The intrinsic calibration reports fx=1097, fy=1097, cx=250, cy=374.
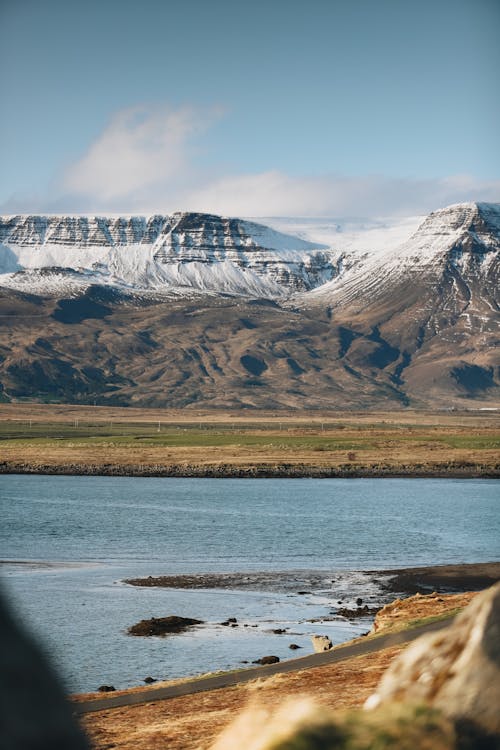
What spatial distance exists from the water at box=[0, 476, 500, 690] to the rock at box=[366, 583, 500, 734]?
19974 mm

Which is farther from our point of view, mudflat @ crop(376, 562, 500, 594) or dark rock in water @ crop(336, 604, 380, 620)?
mudflat @ crop(376, 562, 500, 594)

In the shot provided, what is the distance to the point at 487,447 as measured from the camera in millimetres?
170625

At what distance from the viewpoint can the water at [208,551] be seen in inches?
1422

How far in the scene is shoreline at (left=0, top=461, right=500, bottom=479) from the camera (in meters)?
142

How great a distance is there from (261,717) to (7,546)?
66.4 m

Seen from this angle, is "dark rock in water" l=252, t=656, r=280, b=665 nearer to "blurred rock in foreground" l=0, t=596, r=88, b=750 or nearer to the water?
the water

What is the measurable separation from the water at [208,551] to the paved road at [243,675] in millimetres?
2160

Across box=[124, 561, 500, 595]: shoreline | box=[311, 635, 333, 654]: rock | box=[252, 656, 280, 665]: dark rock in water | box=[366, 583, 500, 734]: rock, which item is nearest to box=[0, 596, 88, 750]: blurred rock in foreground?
box=[366, 583, 500, 734]: rock

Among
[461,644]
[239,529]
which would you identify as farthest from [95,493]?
[461,644]

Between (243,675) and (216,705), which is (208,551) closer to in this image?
(243,675)

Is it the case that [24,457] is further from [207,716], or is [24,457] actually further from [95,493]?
[207,716]

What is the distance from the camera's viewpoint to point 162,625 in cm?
3972

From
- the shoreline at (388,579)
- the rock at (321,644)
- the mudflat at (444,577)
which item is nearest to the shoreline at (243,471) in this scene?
the mudflat at (444,577)

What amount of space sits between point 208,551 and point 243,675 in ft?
143
